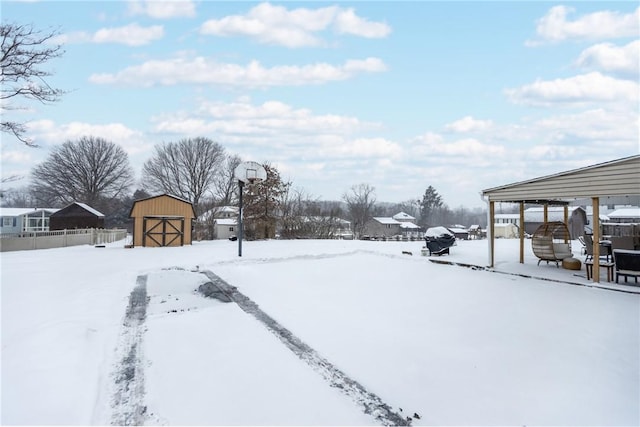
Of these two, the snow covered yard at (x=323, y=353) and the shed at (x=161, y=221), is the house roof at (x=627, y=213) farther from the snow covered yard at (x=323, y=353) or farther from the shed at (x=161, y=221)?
the shed at (x=161, y=221)

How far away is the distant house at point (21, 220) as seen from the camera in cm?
3203

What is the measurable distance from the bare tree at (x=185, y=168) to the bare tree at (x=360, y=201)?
17022mm

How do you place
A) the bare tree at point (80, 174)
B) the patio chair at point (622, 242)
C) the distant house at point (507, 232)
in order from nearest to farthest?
the patio chair at point (622, 242), the distant house at point (507, 232), the bare tree at point (80, 174)

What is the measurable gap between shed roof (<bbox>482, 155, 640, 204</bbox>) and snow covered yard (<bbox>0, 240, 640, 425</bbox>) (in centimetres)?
188

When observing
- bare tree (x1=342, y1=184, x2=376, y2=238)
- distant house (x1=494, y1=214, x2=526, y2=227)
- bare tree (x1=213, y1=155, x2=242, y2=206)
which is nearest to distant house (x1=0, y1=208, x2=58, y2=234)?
bare tree (x1=213, y1=155, x2=242, y2=206)

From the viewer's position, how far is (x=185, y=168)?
37.1 m

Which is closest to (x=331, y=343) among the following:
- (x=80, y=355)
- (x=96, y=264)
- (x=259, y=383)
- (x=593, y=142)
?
(x=259, y=383)

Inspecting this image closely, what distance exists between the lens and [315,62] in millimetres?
13039

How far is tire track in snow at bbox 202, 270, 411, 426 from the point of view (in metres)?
2.96

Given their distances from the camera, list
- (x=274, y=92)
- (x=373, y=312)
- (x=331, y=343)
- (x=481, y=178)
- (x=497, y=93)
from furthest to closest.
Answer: (x=481, y=178)
(x=274, y=92)
(x=497, y=93)
(x=373, y=312)
(x=331, y=343)

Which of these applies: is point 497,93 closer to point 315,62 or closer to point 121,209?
point 315,62

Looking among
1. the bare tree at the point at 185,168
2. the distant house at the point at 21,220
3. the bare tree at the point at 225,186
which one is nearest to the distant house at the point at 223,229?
the bare tree at the point at 225,186

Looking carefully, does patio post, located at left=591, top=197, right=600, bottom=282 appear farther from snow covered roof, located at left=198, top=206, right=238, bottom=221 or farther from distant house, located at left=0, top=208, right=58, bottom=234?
distant house, located at left=0, top=208, right=58, bottom=234

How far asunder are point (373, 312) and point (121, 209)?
130 feet
